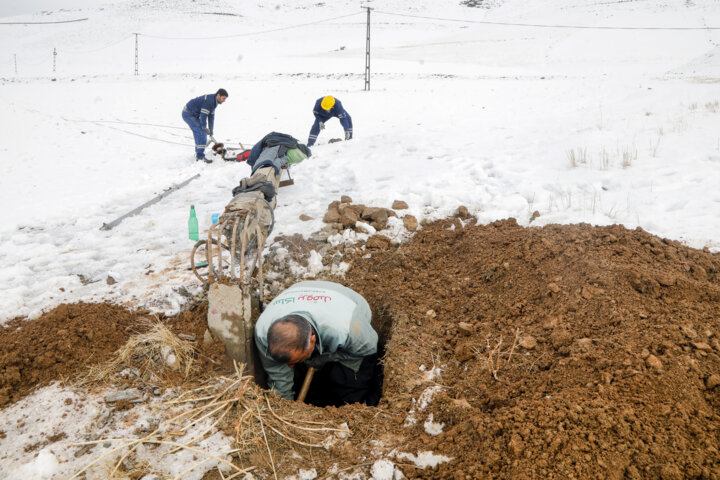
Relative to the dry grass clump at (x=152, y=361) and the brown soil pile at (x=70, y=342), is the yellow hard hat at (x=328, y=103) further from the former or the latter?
the dry grass clump at (x=152, y=361)

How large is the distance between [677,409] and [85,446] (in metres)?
2.87

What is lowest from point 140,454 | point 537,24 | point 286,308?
point 140,454

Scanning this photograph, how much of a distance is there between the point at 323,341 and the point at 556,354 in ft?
4.91

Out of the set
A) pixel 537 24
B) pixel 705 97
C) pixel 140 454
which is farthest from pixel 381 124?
pixel 537 24

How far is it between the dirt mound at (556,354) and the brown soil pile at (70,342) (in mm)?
1446

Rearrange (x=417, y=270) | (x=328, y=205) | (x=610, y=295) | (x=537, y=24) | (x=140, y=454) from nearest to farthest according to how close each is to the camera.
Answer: (x=140, y=454)
(x=610, y=295)
(x=417, y=270)
(x=328, y=205)
(x=537, y=24)

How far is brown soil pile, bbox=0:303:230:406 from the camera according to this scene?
2764 millimetres

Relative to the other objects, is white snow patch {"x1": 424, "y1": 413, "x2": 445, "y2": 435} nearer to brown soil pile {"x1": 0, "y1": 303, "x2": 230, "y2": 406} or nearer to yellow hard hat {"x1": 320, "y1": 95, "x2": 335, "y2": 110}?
brown soil pile {"x1": 0, "y1": 303, "x2": 230, "y2": 406}

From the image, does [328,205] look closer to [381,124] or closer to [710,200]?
[710,200]

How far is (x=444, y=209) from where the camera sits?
482 centimetres

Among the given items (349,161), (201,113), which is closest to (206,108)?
(201,113)

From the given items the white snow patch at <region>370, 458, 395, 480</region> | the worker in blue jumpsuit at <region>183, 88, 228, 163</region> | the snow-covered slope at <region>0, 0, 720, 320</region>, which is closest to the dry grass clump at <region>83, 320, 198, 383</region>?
the snow-covered slope at <region>0, 0, 720, 320</region>

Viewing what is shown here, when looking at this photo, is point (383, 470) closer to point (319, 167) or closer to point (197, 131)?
point (319, 167)

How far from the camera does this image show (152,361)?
2855 mm
